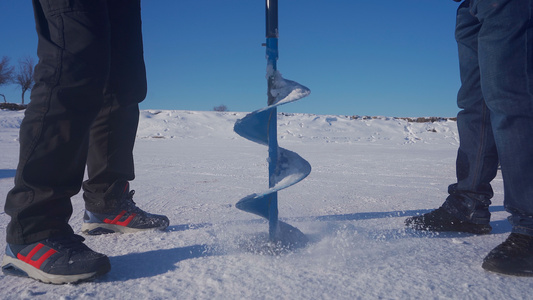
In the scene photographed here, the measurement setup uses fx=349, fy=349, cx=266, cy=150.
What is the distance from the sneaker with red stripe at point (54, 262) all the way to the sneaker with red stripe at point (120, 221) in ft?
1.41

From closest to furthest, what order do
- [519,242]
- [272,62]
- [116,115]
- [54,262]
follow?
[54,262], [519,242], [272,62], [116,115]

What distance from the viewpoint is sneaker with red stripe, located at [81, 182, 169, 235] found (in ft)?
4.93

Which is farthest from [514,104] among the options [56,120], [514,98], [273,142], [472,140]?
[56,120]

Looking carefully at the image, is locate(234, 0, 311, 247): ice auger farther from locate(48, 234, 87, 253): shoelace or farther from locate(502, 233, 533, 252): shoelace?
locate(502, 233, 533, 252): shoelace

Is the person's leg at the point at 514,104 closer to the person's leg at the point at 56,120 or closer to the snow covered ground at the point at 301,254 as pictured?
the snow covered ground at the point at 301,254

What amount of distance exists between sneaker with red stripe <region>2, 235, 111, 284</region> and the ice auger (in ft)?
1.71

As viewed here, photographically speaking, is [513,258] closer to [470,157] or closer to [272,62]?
[470,157]

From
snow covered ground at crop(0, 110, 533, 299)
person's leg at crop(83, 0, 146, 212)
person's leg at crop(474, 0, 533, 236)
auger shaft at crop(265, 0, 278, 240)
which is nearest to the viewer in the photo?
→ snow covered ground at crop(0, 110, 533, 299)

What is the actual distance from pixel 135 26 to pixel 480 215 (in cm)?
173

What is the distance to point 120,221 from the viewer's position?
1515 mm

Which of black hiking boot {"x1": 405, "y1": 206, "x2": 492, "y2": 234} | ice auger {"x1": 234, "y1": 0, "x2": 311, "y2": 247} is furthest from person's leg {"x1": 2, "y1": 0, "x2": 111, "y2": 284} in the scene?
black hiking boot {"x1": 405, "y1": 206, "x2": 492, "y2": 234}

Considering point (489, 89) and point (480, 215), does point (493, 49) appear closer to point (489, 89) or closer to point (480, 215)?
point (489, 89)

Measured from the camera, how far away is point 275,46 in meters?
1.27

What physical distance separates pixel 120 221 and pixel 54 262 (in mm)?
503
